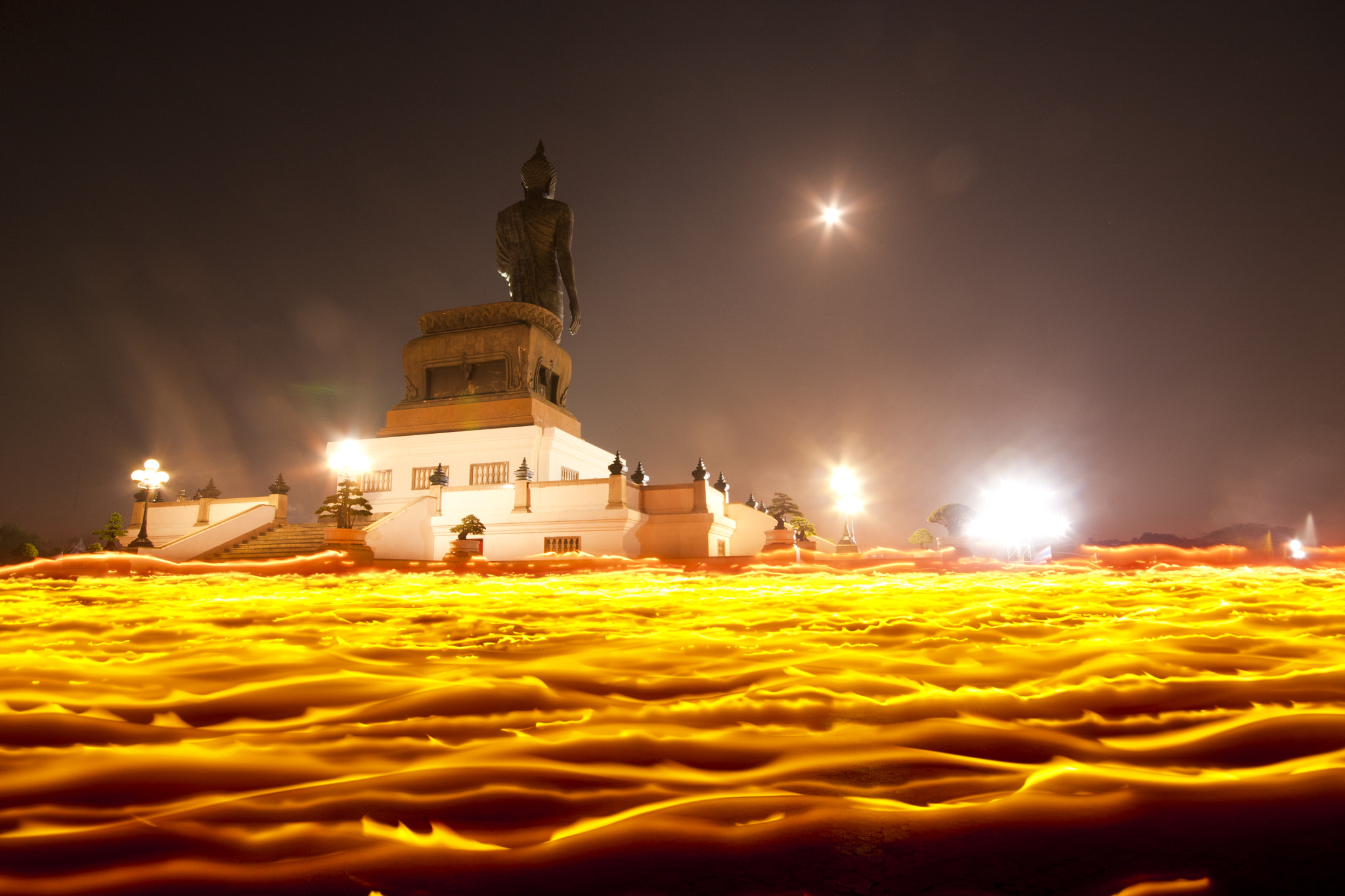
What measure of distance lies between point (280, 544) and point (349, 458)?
5.84 meters

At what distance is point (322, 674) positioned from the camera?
9.52 feet

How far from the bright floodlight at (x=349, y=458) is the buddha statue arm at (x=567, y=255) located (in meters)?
11.6

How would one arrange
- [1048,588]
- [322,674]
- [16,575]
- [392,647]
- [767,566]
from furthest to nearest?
[767,566]
[16,575]
[1048,588]
[392,647]
[322,674]

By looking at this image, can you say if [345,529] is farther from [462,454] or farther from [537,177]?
[537,177]

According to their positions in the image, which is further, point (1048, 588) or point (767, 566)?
point (767, 566)

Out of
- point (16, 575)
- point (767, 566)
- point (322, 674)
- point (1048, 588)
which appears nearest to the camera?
point (322, 674)

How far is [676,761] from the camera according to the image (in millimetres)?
1977

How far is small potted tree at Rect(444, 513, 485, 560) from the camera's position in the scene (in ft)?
61.8

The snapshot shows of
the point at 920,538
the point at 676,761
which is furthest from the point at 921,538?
the point at 676,761

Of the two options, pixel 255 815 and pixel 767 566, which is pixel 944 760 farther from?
pixel 767 566

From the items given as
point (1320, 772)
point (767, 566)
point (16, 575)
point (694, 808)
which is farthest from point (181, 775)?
point (16, 575)

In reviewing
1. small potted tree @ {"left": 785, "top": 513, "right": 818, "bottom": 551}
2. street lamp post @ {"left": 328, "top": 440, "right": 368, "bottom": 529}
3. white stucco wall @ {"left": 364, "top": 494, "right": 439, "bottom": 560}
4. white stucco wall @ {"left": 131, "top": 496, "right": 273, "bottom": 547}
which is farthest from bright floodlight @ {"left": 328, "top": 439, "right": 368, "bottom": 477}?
small potted tree @ {"left": 785, "top": 513, "right": 818, "bottom": 551}

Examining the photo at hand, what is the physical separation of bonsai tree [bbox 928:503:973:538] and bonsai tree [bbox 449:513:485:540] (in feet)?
95.7

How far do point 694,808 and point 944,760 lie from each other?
0.79 meters
